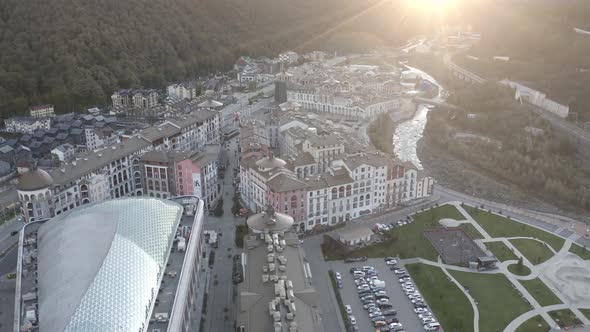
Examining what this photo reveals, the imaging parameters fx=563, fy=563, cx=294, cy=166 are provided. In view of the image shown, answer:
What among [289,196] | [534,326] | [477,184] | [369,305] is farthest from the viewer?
[477,184]

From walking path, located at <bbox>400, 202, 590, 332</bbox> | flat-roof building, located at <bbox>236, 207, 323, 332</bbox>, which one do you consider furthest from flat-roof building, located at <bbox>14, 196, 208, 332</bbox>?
walking path, located at <bbox>400, 202, 590, 332</bbox>

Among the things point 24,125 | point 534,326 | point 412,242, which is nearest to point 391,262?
point 412,242

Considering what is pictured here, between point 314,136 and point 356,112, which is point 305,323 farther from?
point 356,112

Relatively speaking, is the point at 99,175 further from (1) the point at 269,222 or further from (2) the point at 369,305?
(2) the point at 369,305

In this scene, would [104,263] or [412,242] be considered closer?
[104,263]

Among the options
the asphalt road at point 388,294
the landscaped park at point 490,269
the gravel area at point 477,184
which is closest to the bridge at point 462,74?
the gravel area at point 477,184
